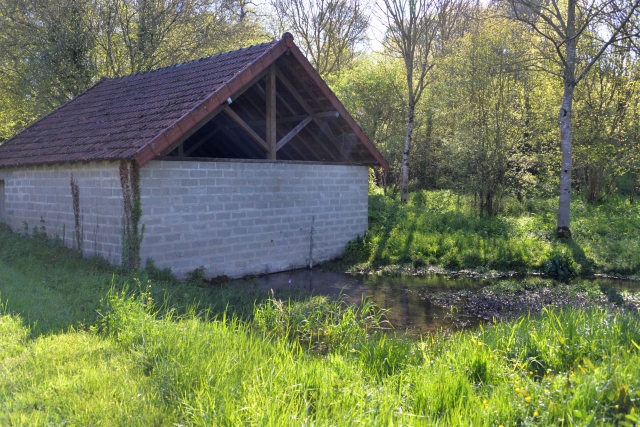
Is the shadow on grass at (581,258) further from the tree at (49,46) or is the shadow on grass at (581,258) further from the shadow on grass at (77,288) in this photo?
the tree at (49,46)

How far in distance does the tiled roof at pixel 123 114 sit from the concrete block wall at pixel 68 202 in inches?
13.4

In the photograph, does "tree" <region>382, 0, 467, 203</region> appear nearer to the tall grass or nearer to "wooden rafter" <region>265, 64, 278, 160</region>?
"wooden rafter" <region>265, 64, 278, 160</region>

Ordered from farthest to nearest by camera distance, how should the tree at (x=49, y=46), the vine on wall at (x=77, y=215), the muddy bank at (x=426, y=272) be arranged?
1. the tree at (x=49, y=46)
2. the muddy bank at (x=426, y=272)
3. the vine on wall at (x=77, y=215)

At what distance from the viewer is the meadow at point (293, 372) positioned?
161 inches

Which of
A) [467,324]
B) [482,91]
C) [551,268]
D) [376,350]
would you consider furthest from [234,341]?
[482,91]

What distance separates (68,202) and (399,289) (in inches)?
284

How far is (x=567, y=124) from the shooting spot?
580 inches

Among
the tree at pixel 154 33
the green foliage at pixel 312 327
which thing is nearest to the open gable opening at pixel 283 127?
→ the green foliage at pixel 312 327

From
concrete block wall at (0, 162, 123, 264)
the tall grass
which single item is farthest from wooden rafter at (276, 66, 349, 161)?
the tall grass

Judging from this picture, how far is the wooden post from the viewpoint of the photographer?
11.6 metres

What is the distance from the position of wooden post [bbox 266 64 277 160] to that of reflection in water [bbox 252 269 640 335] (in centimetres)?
293

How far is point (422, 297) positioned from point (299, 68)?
563 centimetres

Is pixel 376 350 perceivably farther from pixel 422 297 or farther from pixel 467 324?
pixel 422 297

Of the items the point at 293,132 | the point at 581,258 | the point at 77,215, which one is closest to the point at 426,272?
the point at 581,258
